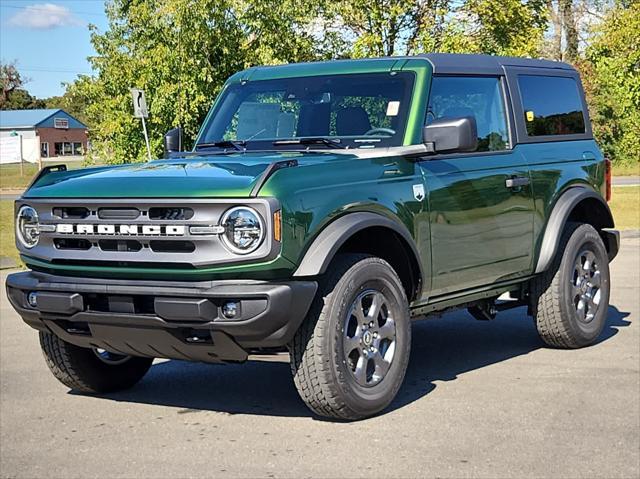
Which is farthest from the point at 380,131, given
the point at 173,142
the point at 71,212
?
the point at 71,212

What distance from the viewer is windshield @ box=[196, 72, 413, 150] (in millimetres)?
6730

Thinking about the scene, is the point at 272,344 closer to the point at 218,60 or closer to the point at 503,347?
the point at 503,347

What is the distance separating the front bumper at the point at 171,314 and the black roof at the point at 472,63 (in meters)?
2.12

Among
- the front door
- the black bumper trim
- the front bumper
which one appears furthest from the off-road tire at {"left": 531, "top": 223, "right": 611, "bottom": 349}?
the front bumper

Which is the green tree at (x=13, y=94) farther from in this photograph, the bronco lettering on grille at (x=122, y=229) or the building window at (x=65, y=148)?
the bronco lettering on grille at (x=122, y=229)

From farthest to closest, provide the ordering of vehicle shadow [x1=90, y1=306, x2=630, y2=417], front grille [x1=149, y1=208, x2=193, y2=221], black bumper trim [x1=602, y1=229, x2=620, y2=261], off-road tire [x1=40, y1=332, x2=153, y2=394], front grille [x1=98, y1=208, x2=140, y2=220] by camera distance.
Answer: black bumper trim [x1=602, y1=229, x2=620, y2=261]
off-road tire [x1=40, y1=332, x2=153, y2=394]
vehicle shadow [x1=90, y1=306, x2=630, y2=417]
front grille [x1=98, y1=208, x2=140, y2=220]
front grille [x1=149, y1=208, x2=193, y2=221]

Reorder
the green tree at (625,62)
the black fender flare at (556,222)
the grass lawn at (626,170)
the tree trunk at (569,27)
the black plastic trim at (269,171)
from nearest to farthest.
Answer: the black plastic trim at (269,171), the black fender flare at (556,222), the green tree at (625,62), the tree trunk at (569,27), the grass lawn at (626,170)

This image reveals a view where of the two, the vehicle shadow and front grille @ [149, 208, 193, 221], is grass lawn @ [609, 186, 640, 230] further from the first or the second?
front grille @ [149, 208, 193, 221]

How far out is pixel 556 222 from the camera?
7.79m

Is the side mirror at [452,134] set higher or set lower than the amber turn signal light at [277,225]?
higher

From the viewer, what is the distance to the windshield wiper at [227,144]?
23.1ft

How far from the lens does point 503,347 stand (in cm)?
827

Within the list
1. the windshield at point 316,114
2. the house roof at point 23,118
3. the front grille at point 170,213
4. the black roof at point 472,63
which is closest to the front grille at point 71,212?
the front grille at point 170,213

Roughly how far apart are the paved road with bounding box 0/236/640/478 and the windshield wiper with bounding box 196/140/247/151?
152cm
